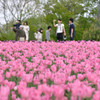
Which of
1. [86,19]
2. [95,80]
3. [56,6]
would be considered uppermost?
[56,6]

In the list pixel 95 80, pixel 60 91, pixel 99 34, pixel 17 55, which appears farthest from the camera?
pixel 99 34

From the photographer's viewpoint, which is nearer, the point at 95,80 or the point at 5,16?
the point at 95,80

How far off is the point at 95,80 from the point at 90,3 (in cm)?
3619

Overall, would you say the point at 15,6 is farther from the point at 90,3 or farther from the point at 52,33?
the point at 90,3

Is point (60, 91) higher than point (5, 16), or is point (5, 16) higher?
point (5, 16)

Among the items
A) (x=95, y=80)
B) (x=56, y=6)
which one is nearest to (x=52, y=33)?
(x=56, y=6)

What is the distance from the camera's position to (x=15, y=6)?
35.6m

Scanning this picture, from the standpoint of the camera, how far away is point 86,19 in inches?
1346

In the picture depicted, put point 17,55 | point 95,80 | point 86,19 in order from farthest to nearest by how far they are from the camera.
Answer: point 86,19, point 17,55, point 95,80

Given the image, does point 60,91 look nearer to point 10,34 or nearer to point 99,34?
point 99,34

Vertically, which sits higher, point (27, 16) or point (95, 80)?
point (27, 16)

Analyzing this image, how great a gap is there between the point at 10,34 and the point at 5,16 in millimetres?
16232

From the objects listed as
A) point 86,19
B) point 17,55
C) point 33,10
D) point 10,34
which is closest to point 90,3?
point 86,19

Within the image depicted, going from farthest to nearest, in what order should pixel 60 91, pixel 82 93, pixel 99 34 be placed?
pixel 99 34, pixel 82 93, pixel 60 91
